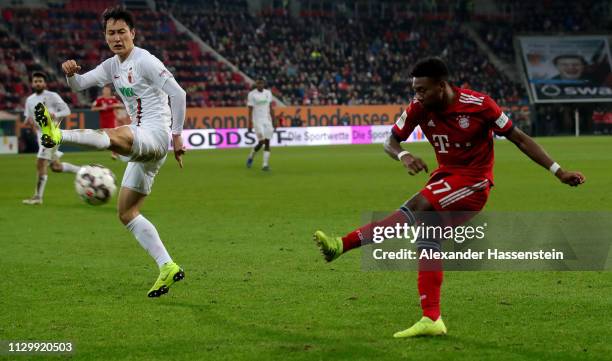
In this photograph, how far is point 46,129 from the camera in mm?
7348

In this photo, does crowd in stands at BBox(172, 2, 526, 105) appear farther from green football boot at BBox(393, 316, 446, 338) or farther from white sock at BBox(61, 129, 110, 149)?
green football boot at BBox(393, 316, 446, 338)

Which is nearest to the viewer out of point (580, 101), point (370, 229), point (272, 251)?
point (370, 229)

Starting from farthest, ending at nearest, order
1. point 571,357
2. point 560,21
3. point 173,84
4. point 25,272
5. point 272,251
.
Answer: point 560,21 → point 272,251 → point 25,272 → point 173,84 → point 571,357

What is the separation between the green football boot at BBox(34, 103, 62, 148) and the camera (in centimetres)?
729

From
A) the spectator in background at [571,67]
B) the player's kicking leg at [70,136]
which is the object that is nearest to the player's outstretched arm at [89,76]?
the player's kicking leg at [70,136]

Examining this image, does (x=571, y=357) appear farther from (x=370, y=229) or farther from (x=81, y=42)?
A: (x=81, y=42)

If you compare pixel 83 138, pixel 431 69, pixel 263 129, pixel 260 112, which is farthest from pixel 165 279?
pixel 260 112

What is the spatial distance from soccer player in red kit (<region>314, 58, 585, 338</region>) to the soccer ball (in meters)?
3.16

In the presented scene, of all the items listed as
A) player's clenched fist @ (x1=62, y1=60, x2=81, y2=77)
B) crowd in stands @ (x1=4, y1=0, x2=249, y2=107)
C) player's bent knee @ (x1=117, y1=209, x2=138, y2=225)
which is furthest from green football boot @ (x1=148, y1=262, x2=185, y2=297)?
crowd in stands @ (x1=4, y1=0, x2=249, y2=107)

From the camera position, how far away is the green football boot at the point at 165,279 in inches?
316

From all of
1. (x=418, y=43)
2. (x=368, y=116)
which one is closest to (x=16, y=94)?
(x=368, y=116)

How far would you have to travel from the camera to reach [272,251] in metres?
11.0

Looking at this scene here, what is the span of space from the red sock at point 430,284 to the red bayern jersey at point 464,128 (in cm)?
71

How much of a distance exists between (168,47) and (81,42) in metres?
4.86
